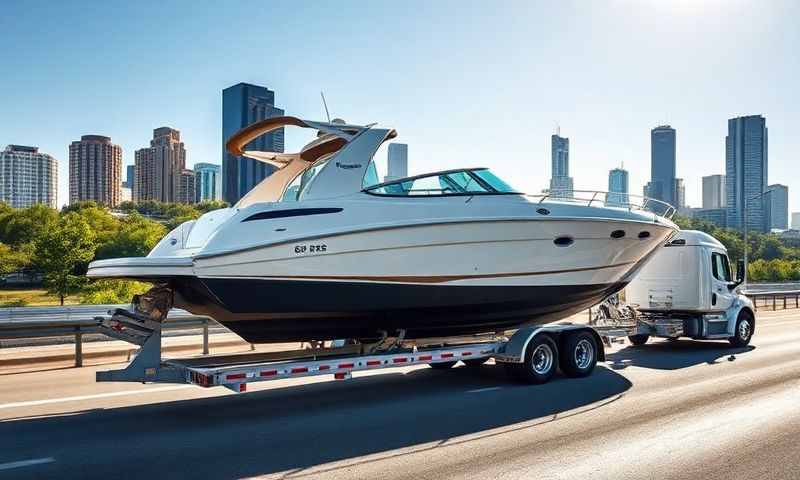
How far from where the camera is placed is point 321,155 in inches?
377

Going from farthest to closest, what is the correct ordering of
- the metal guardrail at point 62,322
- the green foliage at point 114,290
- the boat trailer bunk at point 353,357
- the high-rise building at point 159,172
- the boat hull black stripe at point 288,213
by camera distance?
the high-rise building at point 159,172 → the green foliage at point 114,290 → the metal guardrail at point 62,322 → the boat hull black stripe at point 288,213 → the boat trailer bunk at point 353,357

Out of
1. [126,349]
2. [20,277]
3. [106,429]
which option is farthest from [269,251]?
[20,277]

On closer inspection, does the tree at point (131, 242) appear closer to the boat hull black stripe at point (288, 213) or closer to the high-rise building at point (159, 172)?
the boat hull black stripe at point (288, 213)

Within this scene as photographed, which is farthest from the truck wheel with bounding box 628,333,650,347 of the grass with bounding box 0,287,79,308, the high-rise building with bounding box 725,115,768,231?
the high-rise building with bounding box 725,115,768,231

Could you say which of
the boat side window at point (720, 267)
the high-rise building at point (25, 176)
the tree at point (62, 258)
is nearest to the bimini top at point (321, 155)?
the boat side window at point (720, 267)

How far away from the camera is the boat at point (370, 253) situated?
7809 mm

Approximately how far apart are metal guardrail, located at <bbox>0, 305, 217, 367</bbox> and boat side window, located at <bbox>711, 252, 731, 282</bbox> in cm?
1011

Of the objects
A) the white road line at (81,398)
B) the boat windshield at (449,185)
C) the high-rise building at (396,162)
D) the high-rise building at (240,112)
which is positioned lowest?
the white road line at (81,398)

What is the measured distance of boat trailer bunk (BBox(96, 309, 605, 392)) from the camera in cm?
716

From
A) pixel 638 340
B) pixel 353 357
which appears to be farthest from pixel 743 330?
pixel 353 357

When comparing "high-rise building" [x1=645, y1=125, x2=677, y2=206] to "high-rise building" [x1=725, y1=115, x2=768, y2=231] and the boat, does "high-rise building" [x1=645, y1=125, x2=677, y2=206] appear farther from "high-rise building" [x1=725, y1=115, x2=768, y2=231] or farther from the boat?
the boat

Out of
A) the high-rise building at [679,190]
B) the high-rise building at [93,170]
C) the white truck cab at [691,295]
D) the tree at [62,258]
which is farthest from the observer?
the high-rise building at [93,170]

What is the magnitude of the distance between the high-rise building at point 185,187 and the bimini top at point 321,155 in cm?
18819

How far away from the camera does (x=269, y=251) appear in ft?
25.6
